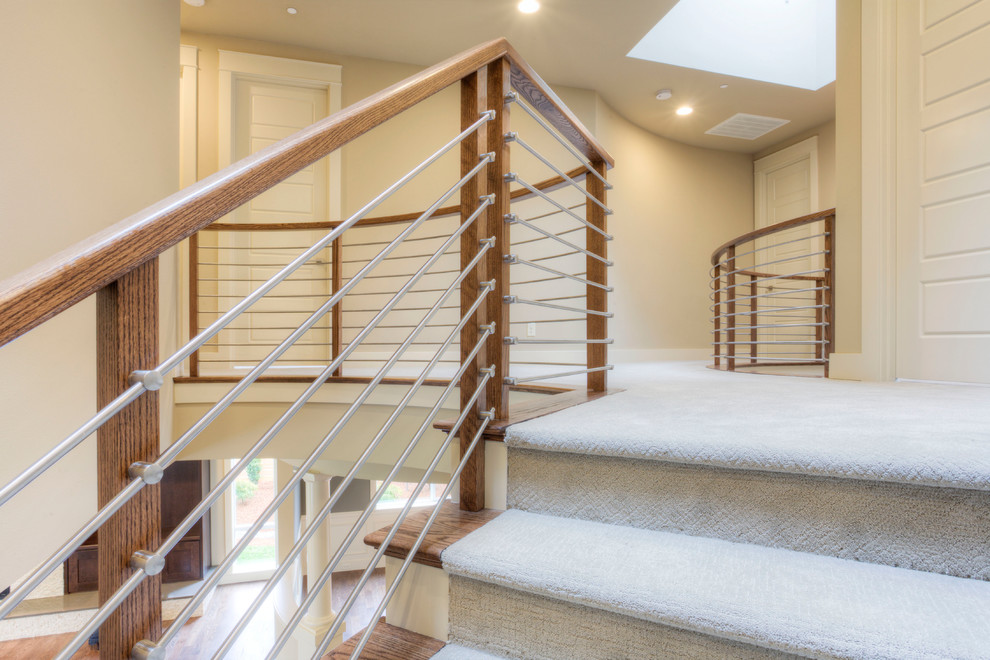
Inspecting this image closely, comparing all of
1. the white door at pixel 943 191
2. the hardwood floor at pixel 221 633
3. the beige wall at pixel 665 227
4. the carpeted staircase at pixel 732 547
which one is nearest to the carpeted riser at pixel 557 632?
the carpeted staircase at pixel 732 547

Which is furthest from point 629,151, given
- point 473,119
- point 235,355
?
point 473,119

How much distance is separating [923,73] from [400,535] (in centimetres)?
314

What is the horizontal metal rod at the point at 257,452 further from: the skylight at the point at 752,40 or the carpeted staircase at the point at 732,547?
the skylight at the point at 752,40

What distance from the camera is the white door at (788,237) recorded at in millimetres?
5203

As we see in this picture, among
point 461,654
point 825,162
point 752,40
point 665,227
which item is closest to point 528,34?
point 752,40

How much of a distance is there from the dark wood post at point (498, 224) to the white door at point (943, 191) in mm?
2349

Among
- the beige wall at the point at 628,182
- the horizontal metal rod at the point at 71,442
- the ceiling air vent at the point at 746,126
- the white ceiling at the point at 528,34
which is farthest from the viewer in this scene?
the ceiling air vent at the point at 746,126

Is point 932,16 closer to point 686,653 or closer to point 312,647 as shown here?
point 686,653

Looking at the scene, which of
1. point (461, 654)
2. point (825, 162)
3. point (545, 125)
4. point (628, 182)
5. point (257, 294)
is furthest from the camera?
point (825, 162)

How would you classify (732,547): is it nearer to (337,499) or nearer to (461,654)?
(461,654)

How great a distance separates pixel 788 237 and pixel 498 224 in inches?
212

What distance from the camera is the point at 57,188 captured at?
175 cm

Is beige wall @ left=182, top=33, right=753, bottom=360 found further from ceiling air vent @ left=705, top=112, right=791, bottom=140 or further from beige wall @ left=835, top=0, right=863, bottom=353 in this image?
beige wall @ left=835, top=0, right=863, bottom=353

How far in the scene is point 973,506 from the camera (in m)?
0.78
